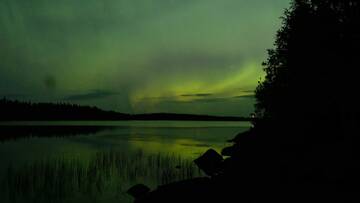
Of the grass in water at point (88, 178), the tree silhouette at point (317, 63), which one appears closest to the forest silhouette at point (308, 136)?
the tree silhouette at point (317, 63)

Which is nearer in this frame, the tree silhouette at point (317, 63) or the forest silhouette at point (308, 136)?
the forest silhouette at point (308, 136)

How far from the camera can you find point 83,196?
26234 mm

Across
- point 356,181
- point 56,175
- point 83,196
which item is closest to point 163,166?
point 56,175

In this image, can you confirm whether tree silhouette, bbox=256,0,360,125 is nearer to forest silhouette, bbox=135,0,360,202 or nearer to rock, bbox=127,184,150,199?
forest silhouette, bbox=135,0,360,202

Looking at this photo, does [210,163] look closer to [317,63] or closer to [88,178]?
[88,178]

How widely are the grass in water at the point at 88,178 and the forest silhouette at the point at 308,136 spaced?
10.6 feet

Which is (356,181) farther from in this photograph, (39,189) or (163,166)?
(163,166)

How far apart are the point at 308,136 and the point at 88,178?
57.1 feet

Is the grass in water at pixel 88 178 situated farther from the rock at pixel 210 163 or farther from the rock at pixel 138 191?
the rock at pixel 210 163

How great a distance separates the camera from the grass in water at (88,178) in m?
26.1

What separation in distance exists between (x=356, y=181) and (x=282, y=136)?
9.95 meters

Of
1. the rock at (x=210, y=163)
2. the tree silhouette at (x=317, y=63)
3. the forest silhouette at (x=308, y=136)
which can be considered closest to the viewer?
the forest silhouette at (x=308, y=136)

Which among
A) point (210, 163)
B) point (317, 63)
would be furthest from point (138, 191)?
point (317, 63)

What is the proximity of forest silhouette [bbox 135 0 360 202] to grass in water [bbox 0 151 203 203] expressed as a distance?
10.6ft
